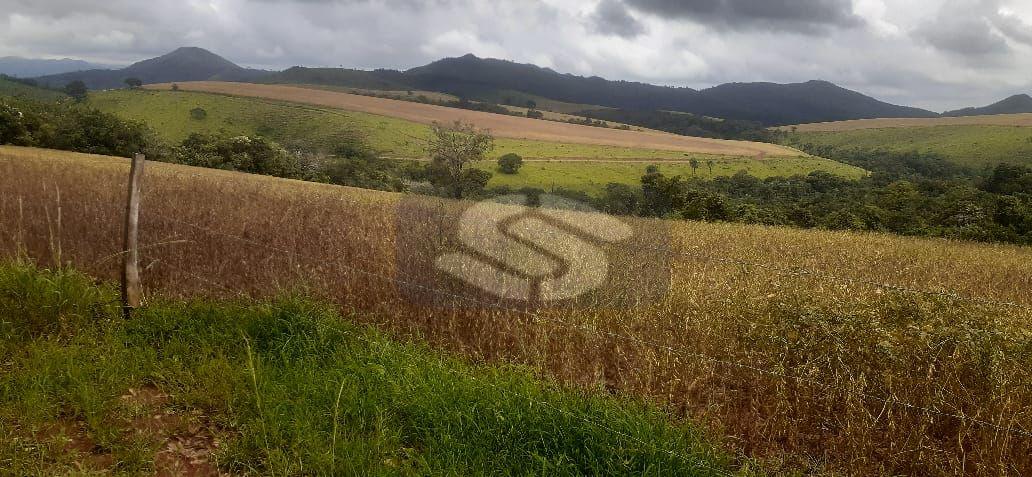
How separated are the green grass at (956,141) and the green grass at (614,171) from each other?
133 feet

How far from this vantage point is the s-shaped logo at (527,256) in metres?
5.77

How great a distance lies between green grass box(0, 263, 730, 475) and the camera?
334 centimetres

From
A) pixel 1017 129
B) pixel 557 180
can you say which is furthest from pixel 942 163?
pixel 557 180

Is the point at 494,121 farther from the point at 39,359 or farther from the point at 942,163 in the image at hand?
the point at 39,359

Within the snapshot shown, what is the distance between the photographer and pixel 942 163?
128 m

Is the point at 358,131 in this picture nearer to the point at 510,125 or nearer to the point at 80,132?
the point at 510,125

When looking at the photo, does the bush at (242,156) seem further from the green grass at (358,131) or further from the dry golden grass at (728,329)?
the dry golden grass at (728,329)

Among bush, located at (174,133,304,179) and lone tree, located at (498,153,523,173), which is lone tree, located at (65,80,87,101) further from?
lone tree, located at (498,153,523,173)

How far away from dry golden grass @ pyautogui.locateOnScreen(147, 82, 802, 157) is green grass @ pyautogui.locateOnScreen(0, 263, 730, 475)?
4406 inches

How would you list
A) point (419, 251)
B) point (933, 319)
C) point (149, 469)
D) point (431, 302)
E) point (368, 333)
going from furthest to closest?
1. point (419, 251)
2. point (431, 302)
3. point (368, 333)
4. point (933, 319)
5. point (149, 469)

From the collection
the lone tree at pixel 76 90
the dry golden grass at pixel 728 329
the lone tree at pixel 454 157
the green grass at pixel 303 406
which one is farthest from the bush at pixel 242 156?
the lone tree at pixel 76 90

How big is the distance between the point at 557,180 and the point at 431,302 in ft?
275

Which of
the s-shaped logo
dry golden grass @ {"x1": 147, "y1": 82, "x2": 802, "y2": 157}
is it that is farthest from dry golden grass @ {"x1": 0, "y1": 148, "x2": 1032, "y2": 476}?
dry golden grass @ {"x1": 147, "y1": 82, "x2": 802, "y2": 157}

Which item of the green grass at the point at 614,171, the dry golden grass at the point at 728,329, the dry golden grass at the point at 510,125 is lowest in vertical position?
the green grass at the point at 614,171
